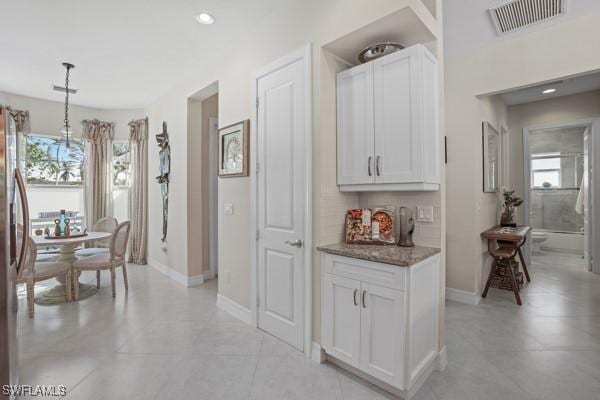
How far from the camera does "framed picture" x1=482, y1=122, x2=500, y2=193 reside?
3.60 m

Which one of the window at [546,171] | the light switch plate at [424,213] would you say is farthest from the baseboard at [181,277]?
the window at [546,171]

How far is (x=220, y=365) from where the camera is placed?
85.7 inches

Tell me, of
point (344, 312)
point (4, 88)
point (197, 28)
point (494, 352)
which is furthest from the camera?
point (4, 88)

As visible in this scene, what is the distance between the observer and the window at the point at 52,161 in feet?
16.4

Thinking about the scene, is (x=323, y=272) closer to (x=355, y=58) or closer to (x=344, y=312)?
(x=344, y=312)

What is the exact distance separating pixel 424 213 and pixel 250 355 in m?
1.77

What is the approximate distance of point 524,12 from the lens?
2.64 metres

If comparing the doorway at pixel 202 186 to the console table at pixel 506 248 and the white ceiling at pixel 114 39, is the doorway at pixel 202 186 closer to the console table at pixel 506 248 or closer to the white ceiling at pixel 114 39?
the white ceiling at pixel 114 39

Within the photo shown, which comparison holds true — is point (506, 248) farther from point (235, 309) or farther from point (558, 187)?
point (558, 187)

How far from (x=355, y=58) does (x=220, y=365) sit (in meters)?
2.70

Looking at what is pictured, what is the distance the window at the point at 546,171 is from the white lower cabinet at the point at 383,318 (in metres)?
6.51

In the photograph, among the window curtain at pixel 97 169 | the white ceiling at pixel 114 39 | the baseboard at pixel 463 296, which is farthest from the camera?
the window curtain at pixel 97 169

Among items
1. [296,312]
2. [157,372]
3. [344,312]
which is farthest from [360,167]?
[157,372]

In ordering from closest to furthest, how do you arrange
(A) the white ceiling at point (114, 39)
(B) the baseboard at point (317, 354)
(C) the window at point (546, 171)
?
(B) the baseboard at point (317, 354)
(A) the white ceiling at point (114, 39)
(C) the window at point (546, 171)
